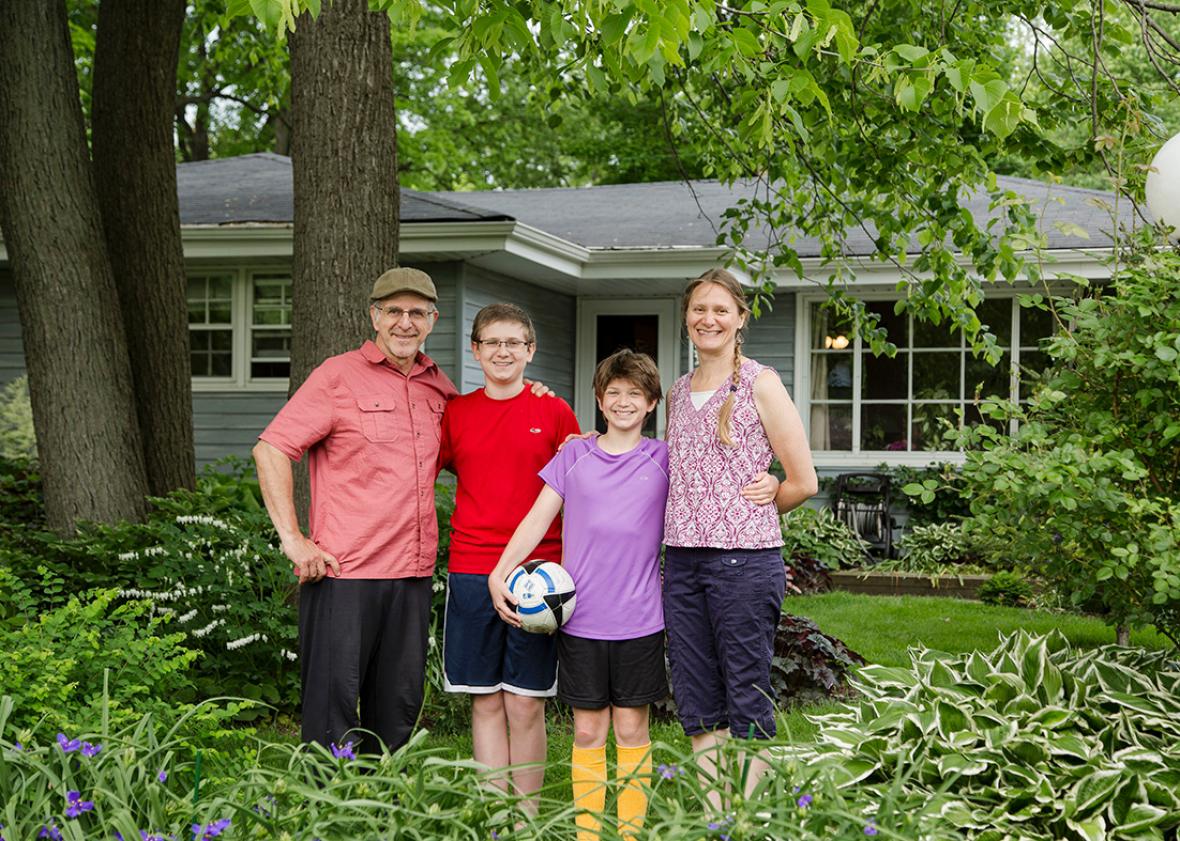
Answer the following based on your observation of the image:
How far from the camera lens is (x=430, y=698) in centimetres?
588

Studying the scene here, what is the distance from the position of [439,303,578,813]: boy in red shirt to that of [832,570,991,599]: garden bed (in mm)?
7194

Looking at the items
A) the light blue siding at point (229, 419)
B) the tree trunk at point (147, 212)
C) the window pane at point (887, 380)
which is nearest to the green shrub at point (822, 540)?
the window pane at point (887, 380)


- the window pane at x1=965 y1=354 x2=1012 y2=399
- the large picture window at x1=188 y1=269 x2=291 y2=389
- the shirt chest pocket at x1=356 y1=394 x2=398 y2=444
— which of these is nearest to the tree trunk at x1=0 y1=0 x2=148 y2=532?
the shirt chest pocket at x1=356 y1=394 x2=398 y2=444

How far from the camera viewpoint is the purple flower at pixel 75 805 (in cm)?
268

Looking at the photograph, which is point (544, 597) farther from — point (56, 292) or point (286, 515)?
point (56, 292)

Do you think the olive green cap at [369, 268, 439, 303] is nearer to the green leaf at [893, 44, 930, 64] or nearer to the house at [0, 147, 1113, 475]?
the green leaf at [893, 44, 930, 64]

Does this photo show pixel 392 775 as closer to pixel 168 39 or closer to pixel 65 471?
pixel 65 471

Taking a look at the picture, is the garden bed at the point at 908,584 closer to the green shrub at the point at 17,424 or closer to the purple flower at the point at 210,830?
the green shrub at the point at 17,424

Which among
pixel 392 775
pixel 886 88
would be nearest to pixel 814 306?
pixel 886 88

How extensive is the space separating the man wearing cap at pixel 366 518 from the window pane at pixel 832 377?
371 inches

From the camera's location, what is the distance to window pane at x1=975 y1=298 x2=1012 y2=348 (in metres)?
12.6

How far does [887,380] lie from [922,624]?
4.74m

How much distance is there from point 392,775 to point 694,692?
124cm

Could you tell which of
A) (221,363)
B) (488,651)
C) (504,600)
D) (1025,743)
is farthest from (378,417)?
(221,363)
